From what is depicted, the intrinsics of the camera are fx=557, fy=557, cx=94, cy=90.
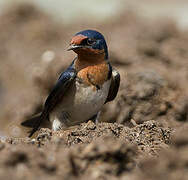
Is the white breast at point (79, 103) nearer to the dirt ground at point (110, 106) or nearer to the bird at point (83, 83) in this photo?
the bird at point (83, 83)

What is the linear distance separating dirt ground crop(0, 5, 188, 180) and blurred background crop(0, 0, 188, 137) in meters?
0.02

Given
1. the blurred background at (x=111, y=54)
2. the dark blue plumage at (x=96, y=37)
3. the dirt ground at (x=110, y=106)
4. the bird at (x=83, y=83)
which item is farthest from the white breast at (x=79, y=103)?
the blurred background at (x=111, y=54)

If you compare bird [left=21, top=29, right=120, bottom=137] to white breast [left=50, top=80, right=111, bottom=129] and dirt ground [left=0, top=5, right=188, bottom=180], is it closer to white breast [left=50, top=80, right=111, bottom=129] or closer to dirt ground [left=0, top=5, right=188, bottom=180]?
white breast [left=50, top=80, right=111, bottom=129]

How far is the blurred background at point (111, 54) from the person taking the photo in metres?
6.95

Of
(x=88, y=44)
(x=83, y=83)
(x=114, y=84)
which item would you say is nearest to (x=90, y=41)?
(x=88, y=44)

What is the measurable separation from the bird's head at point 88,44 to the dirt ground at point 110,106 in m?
0.78

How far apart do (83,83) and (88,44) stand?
16.1 inches

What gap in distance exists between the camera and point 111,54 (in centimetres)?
871

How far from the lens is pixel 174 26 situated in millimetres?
11406

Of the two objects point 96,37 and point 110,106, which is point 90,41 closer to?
point 96,37

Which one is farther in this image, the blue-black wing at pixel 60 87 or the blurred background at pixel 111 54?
the blurred background at pixel 111 54

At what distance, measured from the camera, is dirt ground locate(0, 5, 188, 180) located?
120 inches

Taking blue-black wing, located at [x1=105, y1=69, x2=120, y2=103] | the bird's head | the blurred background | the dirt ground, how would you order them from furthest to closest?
1. the blurred background
2. blue-black wing, located at [x1=105, y1=69, x2=120, y2=103]
3. the bird's head
4. the dirt ground

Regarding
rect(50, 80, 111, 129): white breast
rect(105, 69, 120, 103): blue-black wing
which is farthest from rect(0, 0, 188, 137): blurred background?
rect(50, 80, 111, 129): white breast
